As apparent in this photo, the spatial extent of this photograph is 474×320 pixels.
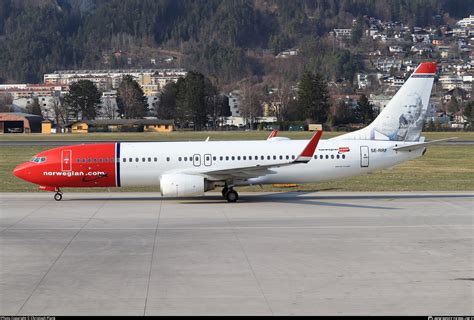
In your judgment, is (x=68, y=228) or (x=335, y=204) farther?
(x=335, y=204)

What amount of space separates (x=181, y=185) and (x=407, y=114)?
10890 mm

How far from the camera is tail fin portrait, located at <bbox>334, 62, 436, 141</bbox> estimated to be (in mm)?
36812

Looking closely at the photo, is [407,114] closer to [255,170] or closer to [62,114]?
[255,170]

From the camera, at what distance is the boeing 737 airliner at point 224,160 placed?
35500mm

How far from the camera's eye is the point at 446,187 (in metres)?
41.4

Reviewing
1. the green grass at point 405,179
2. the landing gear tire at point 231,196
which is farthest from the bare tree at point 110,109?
the landing gear tire at point 231,196

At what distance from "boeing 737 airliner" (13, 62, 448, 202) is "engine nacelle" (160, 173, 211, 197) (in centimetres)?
84

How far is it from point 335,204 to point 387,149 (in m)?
3.79

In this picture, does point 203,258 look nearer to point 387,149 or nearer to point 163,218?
point 163,218

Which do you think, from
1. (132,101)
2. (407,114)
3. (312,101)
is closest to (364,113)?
(312,101)

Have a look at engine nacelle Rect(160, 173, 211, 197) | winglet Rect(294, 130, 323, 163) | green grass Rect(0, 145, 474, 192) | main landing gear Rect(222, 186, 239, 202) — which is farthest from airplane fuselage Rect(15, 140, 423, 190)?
green grass Rect(0, 145, 474, 192)

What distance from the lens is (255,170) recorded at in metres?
34.6

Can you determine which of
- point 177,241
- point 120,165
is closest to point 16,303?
point 177,241

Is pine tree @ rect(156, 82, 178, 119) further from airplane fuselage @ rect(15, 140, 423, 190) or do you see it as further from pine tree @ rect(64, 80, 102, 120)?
airplane fuselage @ rect(15, 140, 423, 190)
